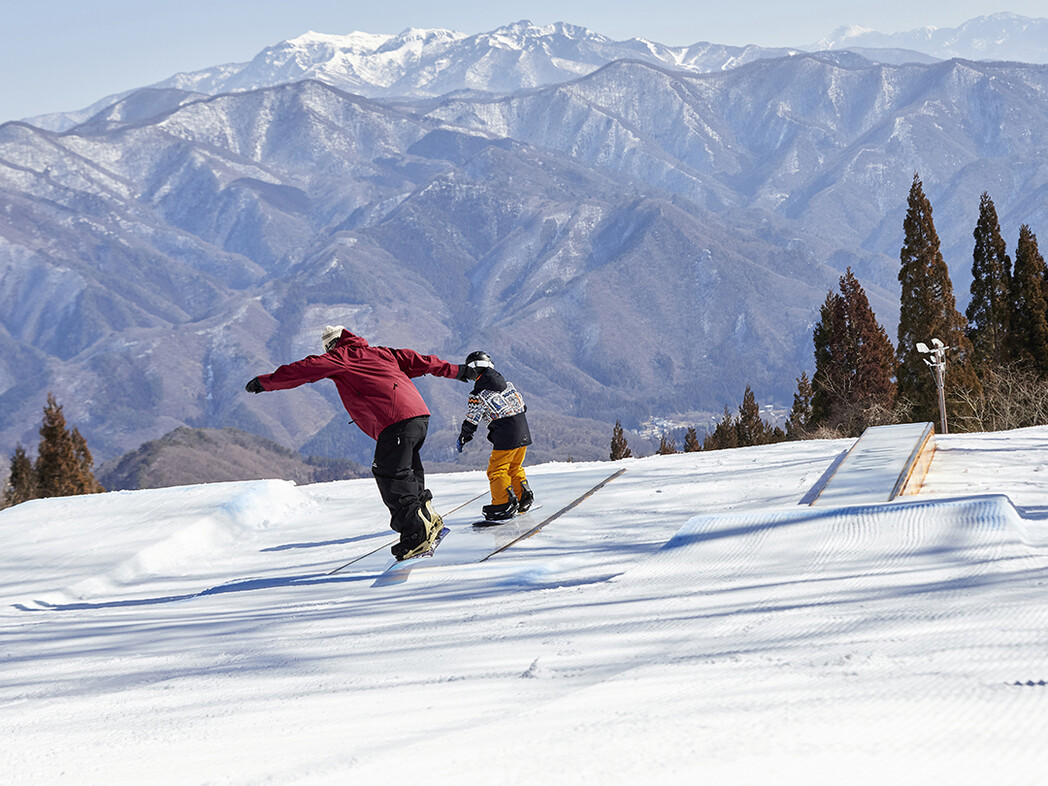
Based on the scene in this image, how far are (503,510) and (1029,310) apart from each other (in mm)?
35603

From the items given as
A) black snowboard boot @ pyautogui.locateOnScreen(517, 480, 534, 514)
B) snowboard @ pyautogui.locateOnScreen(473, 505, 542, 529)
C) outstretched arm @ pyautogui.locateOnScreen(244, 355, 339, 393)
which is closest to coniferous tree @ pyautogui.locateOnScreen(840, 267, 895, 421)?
black snowboard boot @ pyautogui.locateOnScreen(517, 480, 534, 514)

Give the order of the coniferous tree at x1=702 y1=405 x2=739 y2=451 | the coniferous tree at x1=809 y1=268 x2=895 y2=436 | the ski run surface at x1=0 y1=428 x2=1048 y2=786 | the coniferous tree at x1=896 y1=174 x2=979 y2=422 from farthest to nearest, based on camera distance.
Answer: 1. the coniferous tree at x1=702 y1=405 x2=739 y2=451
2. the coniferous tree at x1=809 y1=268 x2=895 y2=436
3. the coniferous tree at x1=896 y1=174 x2=979 y2=422
4. the ski run surface at x1=0 y1=428 x2=1048 y2=786

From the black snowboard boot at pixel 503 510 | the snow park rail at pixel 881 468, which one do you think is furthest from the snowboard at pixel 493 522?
the snow park rail at pixel 881 468

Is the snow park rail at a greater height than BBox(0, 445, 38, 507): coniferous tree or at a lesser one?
greater

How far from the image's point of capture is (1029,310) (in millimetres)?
36812

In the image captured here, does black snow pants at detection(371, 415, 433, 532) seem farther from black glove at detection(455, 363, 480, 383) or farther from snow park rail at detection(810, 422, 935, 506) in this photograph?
snow park rail at detection(810, 422, 935, 506)

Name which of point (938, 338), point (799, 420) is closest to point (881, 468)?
point (938, 338)

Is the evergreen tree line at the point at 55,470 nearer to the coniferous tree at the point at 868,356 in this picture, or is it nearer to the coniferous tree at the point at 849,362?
the coniferous tree at the point at 849,362

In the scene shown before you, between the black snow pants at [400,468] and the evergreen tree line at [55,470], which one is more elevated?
the black snow pants at [400,468]

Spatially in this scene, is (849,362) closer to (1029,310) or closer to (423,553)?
(1029,310)

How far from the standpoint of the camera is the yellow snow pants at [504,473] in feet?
26.1

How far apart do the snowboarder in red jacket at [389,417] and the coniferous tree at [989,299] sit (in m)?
34.4

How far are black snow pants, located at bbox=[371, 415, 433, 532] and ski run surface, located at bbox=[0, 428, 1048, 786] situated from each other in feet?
1.56

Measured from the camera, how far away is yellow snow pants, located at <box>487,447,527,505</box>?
796cm
